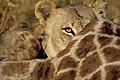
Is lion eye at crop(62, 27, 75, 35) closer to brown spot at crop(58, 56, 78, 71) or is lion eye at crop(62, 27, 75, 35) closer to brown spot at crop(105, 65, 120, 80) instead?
brown spot at crop(58, 56, 78, 71)

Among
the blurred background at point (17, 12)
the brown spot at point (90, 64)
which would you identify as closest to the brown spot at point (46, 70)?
the brown spot at point (90, 64)

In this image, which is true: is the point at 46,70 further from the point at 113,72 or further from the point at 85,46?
the point at 113,72

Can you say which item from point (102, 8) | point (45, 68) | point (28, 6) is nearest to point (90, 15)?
point (102, 8)

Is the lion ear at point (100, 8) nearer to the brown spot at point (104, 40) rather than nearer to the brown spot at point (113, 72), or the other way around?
the brown spot at point (104, 40)

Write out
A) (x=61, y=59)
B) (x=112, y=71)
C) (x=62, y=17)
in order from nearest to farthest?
(x=112, y=71)
(x=61, y=59)
(x=62, y=17)

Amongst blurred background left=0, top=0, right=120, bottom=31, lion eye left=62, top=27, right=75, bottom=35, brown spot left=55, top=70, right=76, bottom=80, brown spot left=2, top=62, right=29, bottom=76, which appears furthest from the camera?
blurred background left=0, top=0, right=120, bottom=31

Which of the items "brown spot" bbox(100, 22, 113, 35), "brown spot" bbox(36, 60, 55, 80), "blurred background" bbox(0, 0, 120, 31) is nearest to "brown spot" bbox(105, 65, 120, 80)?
"brown spot" bbox(100, 22, 113, 35)

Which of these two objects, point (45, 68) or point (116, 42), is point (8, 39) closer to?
point (45, 68)

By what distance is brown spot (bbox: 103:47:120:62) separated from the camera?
2832mm

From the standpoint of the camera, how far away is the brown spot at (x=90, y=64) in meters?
2.86

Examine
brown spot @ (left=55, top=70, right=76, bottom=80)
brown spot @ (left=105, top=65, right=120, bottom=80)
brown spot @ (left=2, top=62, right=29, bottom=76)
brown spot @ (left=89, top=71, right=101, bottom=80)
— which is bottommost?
brown spot @ (left=2, top=62, right=29, bottom=76)

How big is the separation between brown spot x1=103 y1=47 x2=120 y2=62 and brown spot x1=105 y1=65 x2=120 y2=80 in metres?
0.06

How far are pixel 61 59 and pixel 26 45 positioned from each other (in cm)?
130

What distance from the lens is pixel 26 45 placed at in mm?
4398
